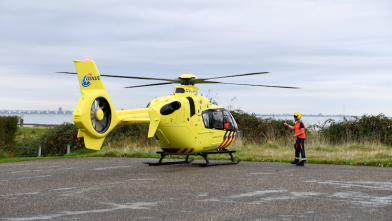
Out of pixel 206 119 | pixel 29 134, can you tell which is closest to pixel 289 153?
pixel 206 119

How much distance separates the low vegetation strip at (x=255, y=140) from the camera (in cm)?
2041

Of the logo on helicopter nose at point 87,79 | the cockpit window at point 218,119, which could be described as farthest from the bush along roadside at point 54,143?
the logo on helicopter nose at point 87,79

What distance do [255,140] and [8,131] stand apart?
45.8ft

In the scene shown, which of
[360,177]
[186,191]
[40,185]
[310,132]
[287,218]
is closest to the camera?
[287,218]

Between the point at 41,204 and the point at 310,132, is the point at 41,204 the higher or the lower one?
the lower one

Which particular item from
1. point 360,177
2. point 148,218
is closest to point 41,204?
point 148,218

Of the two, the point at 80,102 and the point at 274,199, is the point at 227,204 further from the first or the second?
the point at 80,102

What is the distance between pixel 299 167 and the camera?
47.3 ft

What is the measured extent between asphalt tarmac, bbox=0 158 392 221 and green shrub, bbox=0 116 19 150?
737 centimetres

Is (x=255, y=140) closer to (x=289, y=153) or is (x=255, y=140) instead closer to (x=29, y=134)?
(x=289, y=153)

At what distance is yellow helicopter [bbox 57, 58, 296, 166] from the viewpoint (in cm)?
1112

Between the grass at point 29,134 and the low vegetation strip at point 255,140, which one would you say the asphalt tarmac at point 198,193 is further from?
the grass at point 29,134

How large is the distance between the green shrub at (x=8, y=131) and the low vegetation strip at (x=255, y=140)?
363mm

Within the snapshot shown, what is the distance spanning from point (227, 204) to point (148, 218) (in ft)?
5.95
